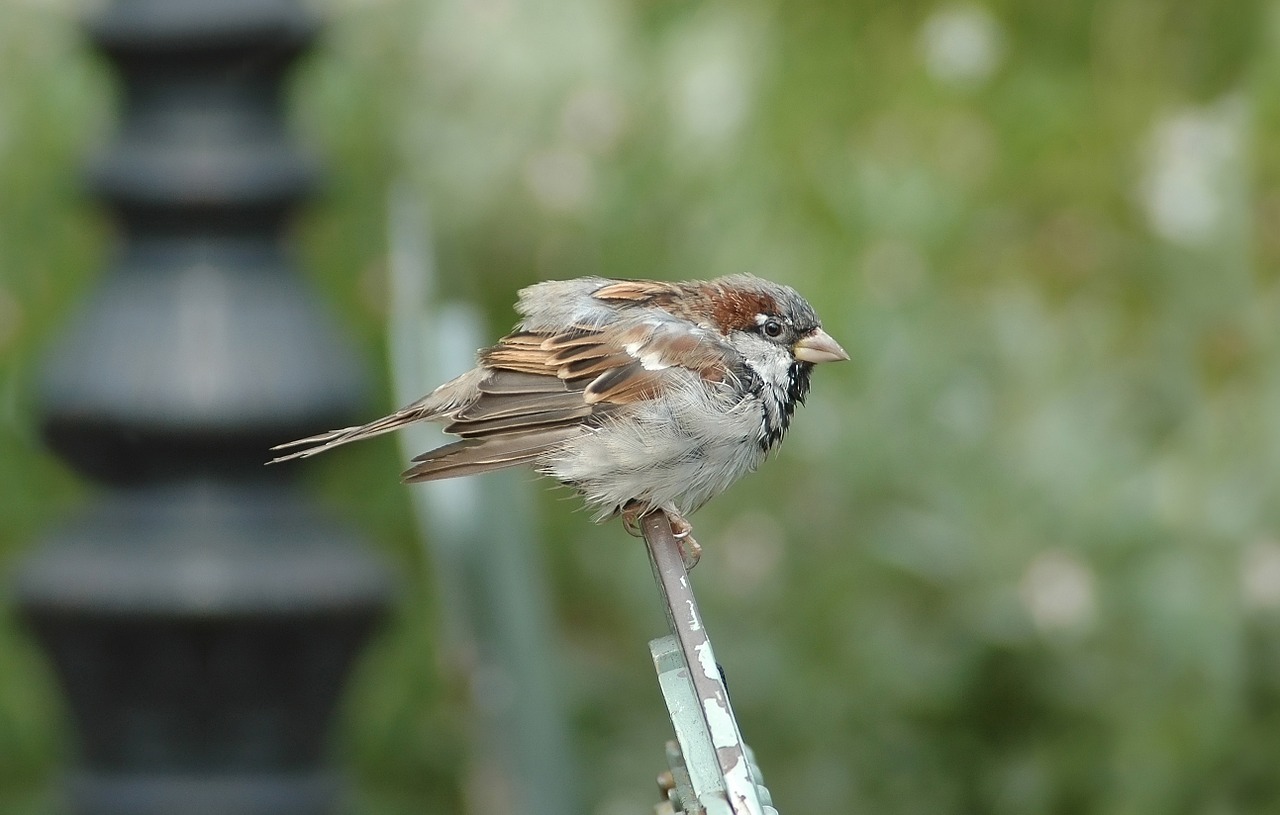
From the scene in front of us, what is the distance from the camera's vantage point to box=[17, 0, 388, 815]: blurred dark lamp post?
3482mm

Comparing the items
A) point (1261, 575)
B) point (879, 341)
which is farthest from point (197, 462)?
point (1261, 575)

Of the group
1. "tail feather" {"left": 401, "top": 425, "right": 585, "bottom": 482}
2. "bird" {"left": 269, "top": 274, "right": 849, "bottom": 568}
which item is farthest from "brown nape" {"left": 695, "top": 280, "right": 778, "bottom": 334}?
"tail feather" {"left": 401, "top": 425, "right": 585, "bottom": 482}

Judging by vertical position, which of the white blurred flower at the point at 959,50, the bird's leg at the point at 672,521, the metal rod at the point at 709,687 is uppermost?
the white blurred flower at the point at 959,50

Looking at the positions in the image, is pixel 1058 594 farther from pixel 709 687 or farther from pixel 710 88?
pixel 709 687

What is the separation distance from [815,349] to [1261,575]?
4.11 feet

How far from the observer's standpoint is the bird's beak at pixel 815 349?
7.56ft

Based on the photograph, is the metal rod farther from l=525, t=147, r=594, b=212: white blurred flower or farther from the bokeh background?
l=525, t=147, r=594, b=212: white blurred flower

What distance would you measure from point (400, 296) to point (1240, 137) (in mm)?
1605

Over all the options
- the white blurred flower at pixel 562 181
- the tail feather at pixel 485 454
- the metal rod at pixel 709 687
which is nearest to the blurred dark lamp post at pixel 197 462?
the white blurred flower at pixel 562 181

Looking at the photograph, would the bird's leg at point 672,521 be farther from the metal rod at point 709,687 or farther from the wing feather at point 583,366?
the metal rod at point 709,687

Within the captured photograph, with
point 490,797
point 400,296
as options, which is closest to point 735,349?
point 400,296

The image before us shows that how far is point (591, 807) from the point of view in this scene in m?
3.71

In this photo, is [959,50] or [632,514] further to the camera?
[959,50]

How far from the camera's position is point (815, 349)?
91.1 inches
